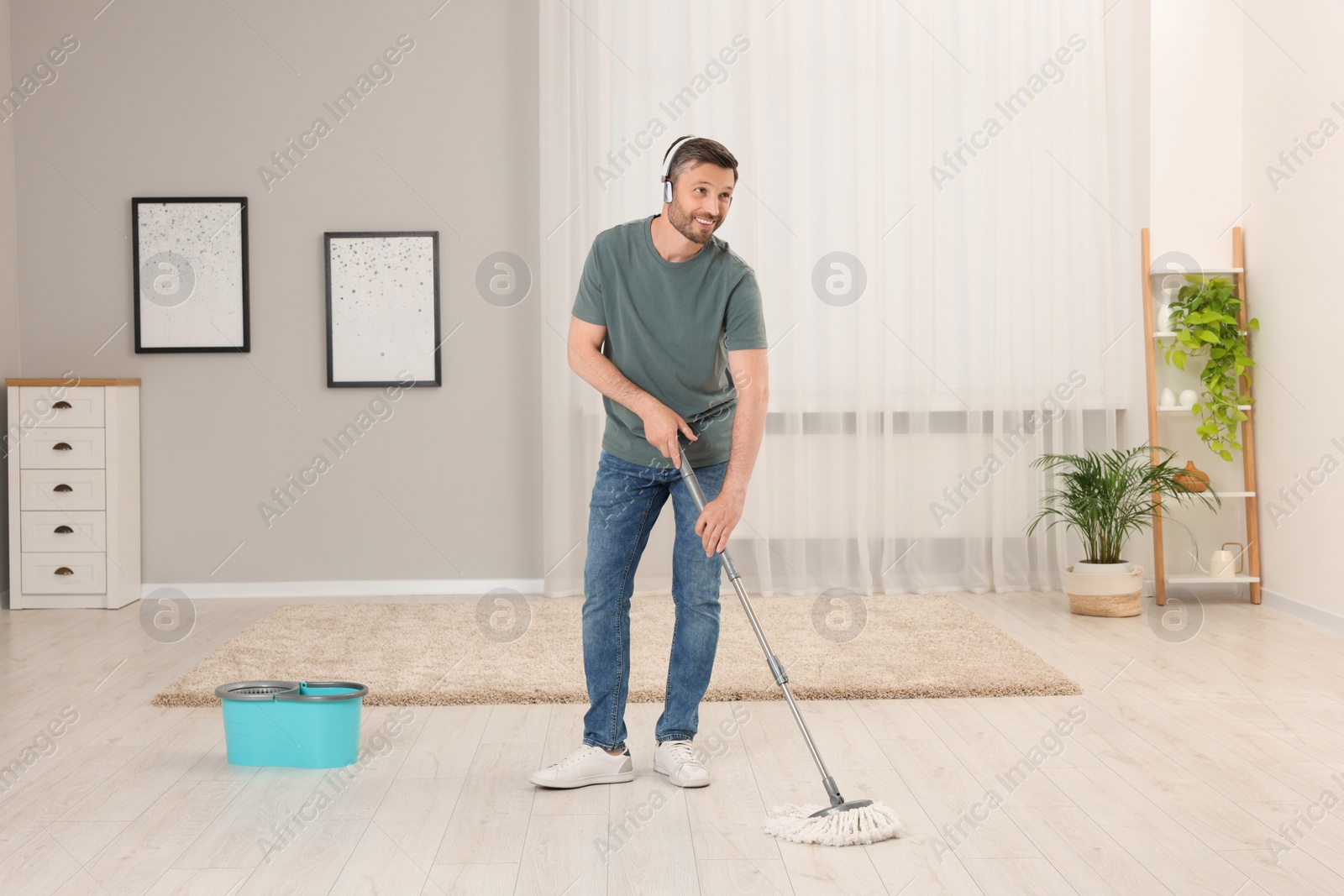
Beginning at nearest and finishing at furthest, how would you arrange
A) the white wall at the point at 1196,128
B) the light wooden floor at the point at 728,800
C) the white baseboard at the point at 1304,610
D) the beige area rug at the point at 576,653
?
1. the light wooden floor at the point at 728,800
2. the beige area rug at the point at 576,653
3. the white baseboard at the point at 1304,610
4. the white wall at the point at 1196,128

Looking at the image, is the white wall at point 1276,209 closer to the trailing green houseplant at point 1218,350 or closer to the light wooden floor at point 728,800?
the trailing green houseplant at point 1218,350

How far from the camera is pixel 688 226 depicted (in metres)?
2.09

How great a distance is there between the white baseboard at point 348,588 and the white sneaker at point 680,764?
89.3 inches

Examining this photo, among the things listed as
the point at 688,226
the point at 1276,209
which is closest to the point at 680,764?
the point at 688,226

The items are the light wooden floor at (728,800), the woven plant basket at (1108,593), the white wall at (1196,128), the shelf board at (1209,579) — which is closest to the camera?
the light wooden floor at (728,800)

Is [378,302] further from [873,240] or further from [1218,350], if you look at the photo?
[1218,350]

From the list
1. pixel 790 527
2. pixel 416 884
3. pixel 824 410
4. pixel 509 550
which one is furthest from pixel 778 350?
pixel 416 884

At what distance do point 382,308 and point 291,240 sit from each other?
1.48 feet

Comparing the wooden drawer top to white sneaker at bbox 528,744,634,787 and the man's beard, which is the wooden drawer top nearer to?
white sneaker at bbox 528,744,634,787

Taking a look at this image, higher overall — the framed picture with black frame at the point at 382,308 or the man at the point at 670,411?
the framed picture with black frame at the point at 382,308

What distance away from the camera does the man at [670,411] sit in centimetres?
211

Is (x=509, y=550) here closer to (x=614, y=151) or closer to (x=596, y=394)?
(x=596, y=394)

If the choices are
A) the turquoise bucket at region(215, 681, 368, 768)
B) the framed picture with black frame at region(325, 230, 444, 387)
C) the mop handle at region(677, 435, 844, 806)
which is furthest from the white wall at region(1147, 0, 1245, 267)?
the turquoise bucket at region(215, 681, 368, 768)

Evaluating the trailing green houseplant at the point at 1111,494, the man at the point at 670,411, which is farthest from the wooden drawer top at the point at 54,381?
the trailing green houseplant at the point at 1111,494
